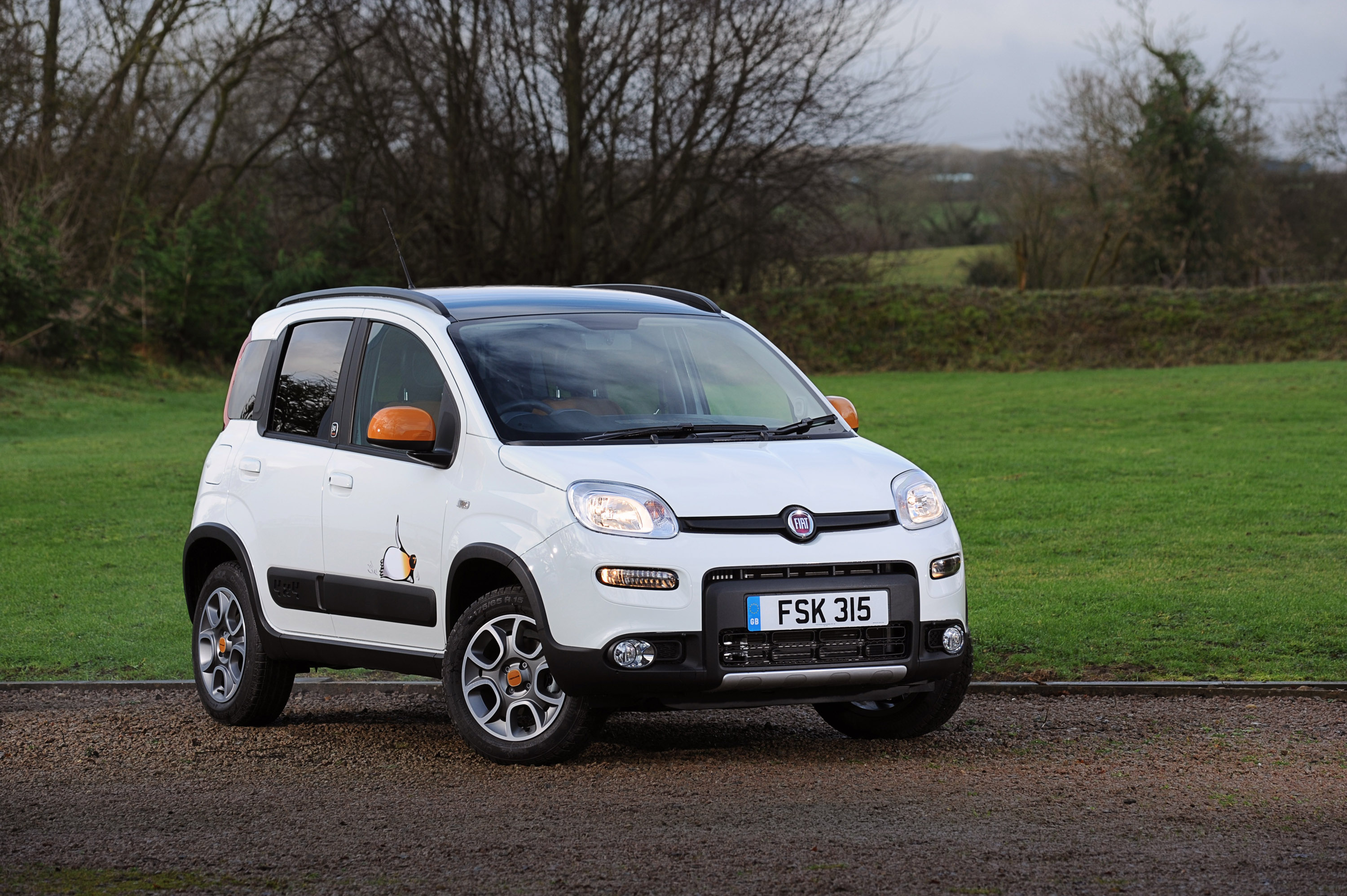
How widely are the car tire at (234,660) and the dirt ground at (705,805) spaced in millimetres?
117

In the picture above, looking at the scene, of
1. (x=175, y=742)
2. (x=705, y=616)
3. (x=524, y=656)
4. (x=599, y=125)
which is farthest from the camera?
(x=599, y=125)

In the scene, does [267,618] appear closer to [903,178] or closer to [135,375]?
[135,375]

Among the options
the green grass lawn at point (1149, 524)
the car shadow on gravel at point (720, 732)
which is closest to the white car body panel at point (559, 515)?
the car shadow on gravel at point (720, 732)

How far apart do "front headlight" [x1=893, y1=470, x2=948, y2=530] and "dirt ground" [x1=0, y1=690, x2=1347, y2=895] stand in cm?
97

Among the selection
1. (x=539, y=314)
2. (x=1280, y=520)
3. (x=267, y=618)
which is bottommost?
(x=1280, y=520)

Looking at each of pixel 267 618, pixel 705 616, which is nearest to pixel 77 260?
pixel 267 618

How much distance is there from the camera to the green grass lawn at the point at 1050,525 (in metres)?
9.47

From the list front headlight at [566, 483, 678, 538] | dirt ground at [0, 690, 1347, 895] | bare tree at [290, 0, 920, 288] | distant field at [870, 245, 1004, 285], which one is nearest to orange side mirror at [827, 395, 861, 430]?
dirt ground at [0, 690, 1347, 895]

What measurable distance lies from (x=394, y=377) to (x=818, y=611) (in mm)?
2331

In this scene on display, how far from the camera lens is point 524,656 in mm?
6113

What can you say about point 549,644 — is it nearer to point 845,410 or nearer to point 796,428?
point 796,428

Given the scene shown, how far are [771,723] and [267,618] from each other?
2390mm

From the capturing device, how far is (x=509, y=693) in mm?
6164

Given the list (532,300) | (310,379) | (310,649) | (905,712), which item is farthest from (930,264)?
(310,649)
